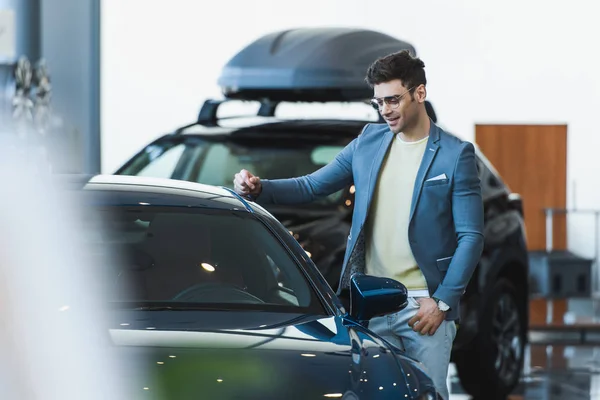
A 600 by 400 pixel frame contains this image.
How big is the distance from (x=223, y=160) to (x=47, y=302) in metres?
4.69

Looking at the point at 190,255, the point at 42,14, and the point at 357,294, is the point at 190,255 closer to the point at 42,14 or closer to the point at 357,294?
the point at 357,294

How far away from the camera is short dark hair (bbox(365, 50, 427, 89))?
17.3ft

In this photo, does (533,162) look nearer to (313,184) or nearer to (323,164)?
(323,164)

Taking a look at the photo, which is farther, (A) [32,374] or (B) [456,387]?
(B) [456,387]

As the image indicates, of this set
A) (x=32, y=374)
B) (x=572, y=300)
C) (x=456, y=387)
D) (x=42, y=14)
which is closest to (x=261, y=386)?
(x=32, y=374)

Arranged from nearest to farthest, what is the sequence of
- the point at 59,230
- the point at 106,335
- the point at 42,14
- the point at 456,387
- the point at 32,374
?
the point at 32,374 → the point at 106,335 → the point at 59,230 → the point at 456,387 → the point at 42,14

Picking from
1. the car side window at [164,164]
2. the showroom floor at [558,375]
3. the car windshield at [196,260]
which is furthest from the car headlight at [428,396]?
the showroom floor at [558,375]

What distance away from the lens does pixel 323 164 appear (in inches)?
338

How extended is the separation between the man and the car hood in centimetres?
63

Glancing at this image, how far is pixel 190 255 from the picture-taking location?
5.28 m

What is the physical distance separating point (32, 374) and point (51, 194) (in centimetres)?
198

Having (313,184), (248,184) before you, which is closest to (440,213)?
(313,184)

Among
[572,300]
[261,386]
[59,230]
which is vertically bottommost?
[572,300]

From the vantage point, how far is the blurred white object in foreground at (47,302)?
3020 mm
